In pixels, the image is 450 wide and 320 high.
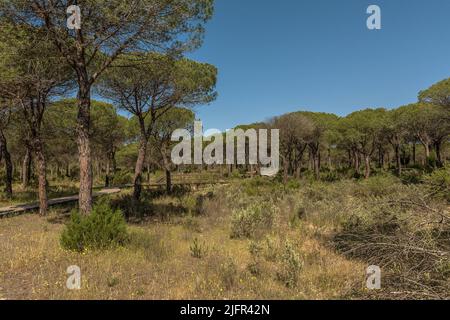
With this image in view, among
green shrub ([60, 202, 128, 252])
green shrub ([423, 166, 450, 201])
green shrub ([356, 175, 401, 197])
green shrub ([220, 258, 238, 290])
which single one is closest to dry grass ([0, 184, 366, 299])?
green shrub ([220, 258, 238, 290])

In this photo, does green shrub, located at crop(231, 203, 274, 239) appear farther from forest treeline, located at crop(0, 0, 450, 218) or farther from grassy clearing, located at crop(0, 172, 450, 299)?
forest treeline, located at crop(0, 0, 450, 218)

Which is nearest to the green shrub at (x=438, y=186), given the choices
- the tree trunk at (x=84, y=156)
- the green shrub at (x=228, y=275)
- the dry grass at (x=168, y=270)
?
the dry grass at (x=168, y=270)

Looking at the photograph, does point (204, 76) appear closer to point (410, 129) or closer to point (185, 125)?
point (185, 125)

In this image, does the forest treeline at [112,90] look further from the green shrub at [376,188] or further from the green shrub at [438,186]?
the green shrub at [376,188]

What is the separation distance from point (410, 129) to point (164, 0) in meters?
31.3

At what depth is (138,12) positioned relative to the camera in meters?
9.26

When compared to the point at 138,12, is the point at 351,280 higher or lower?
lower

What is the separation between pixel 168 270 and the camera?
20.9 ft

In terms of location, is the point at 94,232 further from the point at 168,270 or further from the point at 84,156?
the point at 84,156

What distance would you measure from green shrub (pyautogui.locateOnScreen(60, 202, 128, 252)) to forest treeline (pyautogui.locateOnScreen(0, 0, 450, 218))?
196 cm

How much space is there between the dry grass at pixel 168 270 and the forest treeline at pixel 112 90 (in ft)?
9.29

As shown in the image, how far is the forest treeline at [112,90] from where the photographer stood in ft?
30.9

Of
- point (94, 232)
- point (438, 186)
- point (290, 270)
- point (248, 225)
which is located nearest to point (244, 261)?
point (290, 270)
